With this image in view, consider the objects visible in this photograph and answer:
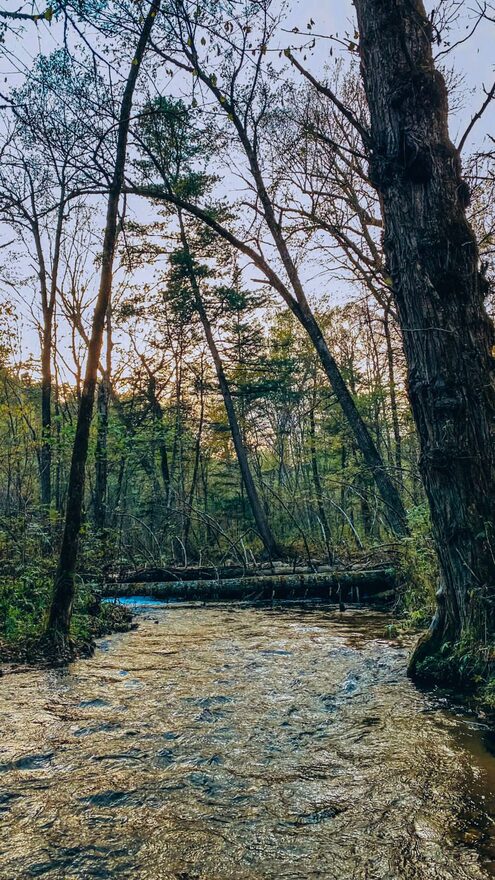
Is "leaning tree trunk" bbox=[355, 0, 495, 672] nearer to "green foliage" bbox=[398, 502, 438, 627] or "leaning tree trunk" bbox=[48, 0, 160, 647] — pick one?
"green foliage" bbox=[398, 502, 438, 627]

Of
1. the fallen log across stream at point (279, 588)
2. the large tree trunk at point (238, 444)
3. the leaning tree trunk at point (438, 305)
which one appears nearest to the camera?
the leaning tree trunk at point (438, 305)

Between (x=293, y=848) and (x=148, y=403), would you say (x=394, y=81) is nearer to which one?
(x=293, y=848)

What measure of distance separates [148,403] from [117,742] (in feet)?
61.9

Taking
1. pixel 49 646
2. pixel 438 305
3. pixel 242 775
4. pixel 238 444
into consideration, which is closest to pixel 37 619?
pixel 49 646

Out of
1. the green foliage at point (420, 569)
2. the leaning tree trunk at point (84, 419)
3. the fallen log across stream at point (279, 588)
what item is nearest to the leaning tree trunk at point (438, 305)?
the green foliage at point (420, 569)

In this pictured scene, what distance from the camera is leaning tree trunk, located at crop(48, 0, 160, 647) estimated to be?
6.03m

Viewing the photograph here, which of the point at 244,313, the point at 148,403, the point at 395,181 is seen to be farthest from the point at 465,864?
the point at 148,403

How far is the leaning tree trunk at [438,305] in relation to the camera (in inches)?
153

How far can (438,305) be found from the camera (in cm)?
407

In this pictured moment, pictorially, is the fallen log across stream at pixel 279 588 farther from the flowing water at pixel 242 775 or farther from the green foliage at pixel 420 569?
the flowing water at pixel 242 775

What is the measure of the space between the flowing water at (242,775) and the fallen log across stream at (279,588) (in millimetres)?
4151

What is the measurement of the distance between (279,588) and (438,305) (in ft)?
24.5

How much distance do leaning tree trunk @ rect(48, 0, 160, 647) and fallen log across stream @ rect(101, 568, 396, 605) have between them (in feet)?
10.9

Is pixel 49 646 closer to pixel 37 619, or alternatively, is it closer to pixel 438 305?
pixel 37 619
